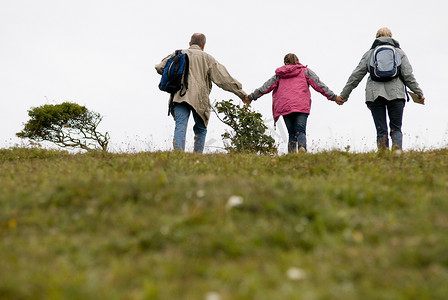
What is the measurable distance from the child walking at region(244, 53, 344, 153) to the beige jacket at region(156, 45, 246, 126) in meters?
0.92

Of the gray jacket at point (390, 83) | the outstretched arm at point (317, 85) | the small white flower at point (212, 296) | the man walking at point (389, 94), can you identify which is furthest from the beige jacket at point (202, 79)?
the small white flower at point (212, 296)

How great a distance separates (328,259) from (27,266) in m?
2.27

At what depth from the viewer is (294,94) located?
973 cm

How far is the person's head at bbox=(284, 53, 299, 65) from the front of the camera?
1001cm

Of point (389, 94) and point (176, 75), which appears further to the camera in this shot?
point (176, 75)

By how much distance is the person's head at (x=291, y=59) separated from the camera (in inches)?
394

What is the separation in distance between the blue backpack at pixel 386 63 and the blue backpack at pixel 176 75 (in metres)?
3.90

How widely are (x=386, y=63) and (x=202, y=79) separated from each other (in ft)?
12.6

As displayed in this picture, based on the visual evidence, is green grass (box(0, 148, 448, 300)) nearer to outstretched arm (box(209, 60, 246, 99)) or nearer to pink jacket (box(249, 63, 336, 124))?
pink jacket (box(249, 63, 336, 124))

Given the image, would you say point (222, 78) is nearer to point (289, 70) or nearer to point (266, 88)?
point (266, 88)

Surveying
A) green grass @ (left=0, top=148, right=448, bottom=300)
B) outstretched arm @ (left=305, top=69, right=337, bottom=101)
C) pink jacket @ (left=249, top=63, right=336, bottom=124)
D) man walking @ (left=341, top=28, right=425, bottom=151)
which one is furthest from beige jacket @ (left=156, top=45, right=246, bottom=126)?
green grass @ (left=0, top=148, right=448, bottom=300)

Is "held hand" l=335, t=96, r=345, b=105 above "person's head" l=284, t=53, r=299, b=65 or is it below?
below

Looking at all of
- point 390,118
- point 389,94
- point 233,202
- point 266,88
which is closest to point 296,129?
point 266,88

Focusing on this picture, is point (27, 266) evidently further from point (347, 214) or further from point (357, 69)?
point (357, 69)
